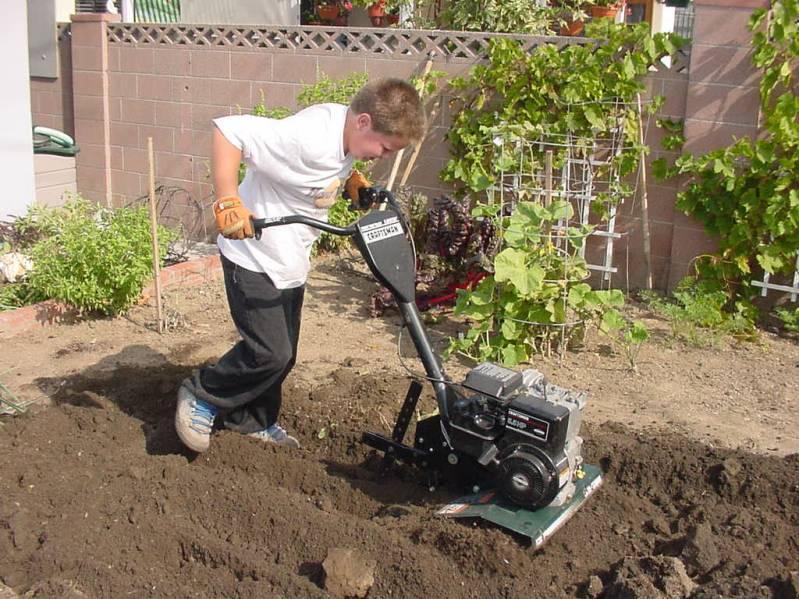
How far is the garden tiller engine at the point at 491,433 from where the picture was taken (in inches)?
131

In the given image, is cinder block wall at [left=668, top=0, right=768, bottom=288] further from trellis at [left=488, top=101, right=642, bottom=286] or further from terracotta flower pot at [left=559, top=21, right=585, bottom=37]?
terracotta flower pot at [left=559, top=21, right=585, bottom=37]

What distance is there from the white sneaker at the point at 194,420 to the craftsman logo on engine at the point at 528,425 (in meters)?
1.45

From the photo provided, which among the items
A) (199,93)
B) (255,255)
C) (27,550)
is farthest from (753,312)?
(199,93)

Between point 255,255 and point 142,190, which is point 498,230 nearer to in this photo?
point 255,255

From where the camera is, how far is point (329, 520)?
358 cm

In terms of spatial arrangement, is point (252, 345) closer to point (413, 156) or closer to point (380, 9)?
point (413, 156)

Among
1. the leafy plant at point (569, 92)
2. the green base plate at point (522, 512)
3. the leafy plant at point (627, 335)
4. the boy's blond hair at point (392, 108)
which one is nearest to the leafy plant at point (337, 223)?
the leafy plant at point (569, 92)

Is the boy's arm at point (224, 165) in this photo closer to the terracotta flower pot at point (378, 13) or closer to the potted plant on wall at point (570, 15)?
the potted plant on wall at point (570, 15)

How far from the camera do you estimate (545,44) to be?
6.91 m

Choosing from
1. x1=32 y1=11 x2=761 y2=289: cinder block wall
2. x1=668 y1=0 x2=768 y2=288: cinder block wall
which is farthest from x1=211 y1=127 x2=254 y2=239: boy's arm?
x1=32 y1=11 x2=761 y2=289: cinder block wall

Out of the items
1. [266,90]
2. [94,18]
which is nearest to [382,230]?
[266,90]

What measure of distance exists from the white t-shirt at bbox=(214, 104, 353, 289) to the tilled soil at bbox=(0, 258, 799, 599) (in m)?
0.88

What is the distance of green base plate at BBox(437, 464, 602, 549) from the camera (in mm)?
3270

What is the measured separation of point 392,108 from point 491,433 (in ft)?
4.11
